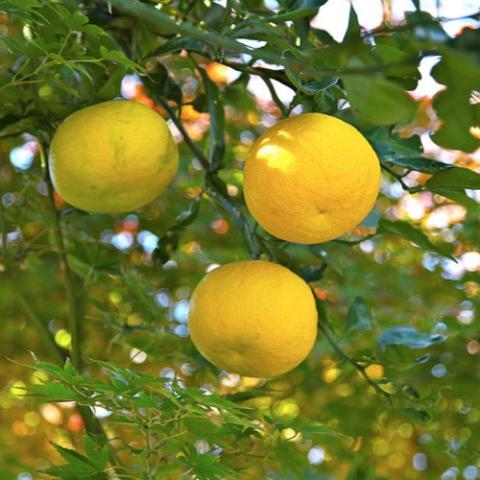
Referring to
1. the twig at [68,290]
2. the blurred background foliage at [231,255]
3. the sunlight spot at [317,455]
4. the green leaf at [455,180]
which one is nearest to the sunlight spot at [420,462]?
the blurred background foliage at [231,255]

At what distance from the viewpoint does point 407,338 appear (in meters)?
1.06

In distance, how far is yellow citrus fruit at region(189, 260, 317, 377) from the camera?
0.86 m

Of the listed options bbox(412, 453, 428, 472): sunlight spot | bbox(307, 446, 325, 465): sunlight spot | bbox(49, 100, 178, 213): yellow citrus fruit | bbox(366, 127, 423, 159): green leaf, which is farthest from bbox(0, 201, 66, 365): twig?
bbox(412, 453, 428, 472): sunlight spot

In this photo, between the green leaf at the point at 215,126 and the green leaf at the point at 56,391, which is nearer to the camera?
the green leaf at the point at 56,391

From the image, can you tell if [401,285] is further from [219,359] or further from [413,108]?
[413,108]

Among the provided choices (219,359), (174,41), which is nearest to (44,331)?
(219,359)

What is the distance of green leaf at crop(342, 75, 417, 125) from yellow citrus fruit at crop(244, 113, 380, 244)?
29 cm

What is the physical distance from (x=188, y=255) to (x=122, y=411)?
30.5 inches

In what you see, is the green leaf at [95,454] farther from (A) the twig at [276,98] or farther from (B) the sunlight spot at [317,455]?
(B) the sunlight spot at [317,455]

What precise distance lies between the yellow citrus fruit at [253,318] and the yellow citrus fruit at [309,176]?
66mm

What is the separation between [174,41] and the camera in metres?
0.89

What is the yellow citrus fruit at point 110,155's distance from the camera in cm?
86

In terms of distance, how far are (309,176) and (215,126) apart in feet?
0.71

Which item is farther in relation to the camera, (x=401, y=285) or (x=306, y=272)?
(x=401, y=285)
